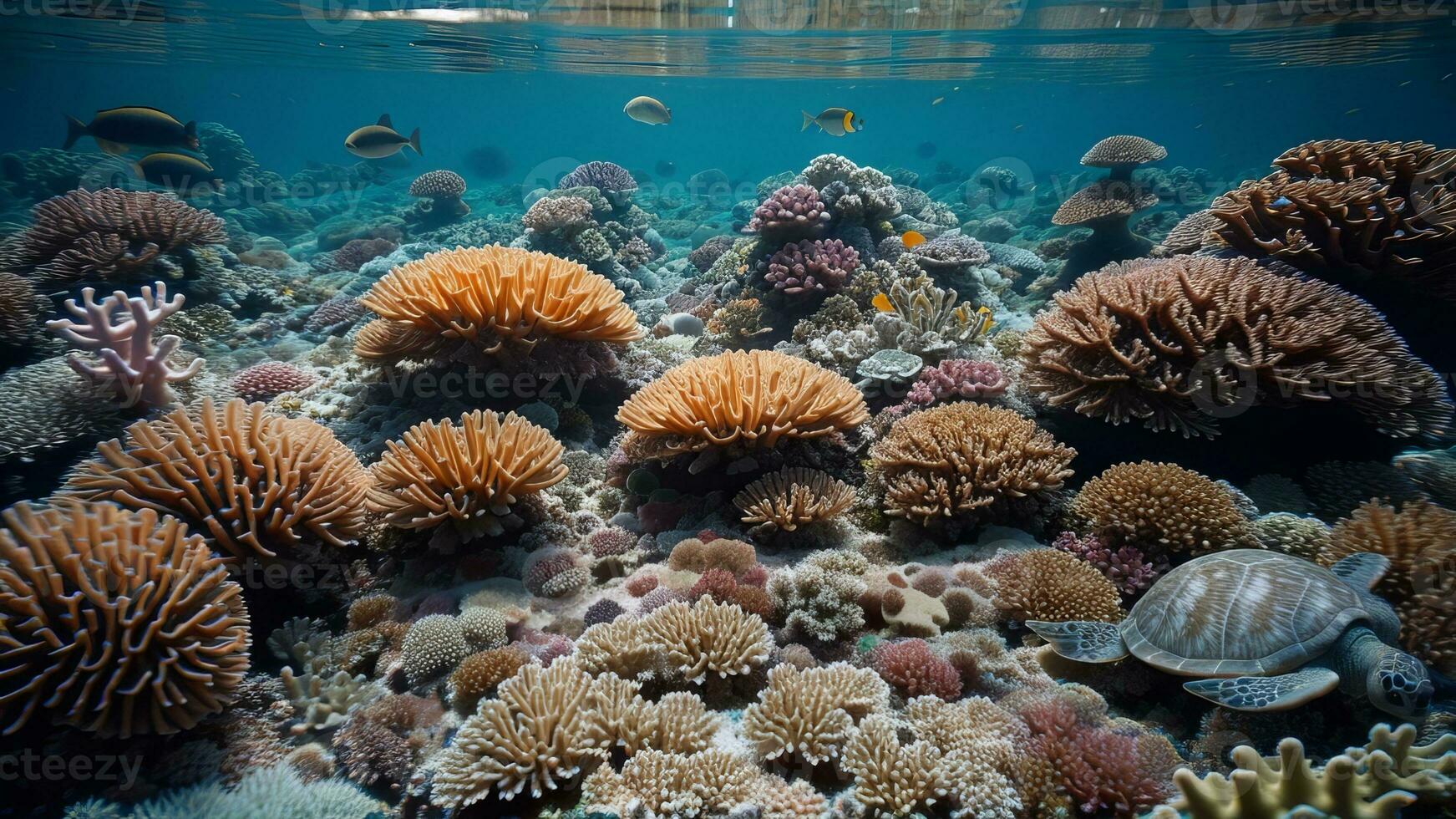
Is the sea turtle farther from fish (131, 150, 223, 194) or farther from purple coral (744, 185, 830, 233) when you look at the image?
fish (131, 150, 223, 194)

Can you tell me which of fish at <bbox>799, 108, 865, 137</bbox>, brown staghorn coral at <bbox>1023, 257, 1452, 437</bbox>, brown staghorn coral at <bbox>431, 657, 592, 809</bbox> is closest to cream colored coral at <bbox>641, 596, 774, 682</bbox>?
brown staghorn coral at <bbox>431, 657, 592, 809</bbox>

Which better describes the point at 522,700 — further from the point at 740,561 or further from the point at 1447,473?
the point at 1447,473

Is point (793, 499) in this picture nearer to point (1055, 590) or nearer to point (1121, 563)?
point (1055, 590)

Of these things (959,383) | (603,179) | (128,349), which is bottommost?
(959,383)

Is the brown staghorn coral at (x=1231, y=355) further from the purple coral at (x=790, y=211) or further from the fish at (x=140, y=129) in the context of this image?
the fish at (x=140, y=129)

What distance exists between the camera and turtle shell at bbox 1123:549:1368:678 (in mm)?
2926

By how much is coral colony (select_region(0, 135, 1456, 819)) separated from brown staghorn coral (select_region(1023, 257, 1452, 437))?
3cm

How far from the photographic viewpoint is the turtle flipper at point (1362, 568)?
3.28m

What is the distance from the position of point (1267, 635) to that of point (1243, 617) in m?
0.12

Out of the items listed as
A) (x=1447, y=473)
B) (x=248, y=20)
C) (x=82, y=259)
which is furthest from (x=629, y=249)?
(x=248, y=20)

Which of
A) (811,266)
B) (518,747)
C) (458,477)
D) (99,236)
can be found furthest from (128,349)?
(811,266)

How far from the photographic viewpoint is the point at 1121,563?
4180mm

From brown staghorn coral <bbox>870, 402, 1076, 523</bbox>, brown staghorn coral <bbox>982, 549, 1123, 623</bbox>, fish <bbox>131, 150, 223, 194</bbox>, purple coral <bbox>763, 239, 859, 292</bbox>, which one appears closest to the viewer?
brown staghorn coral <bbox>982, 549, 1123, 623</bbox>

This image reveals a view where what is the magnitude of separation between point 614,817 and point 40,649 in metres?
3.02
